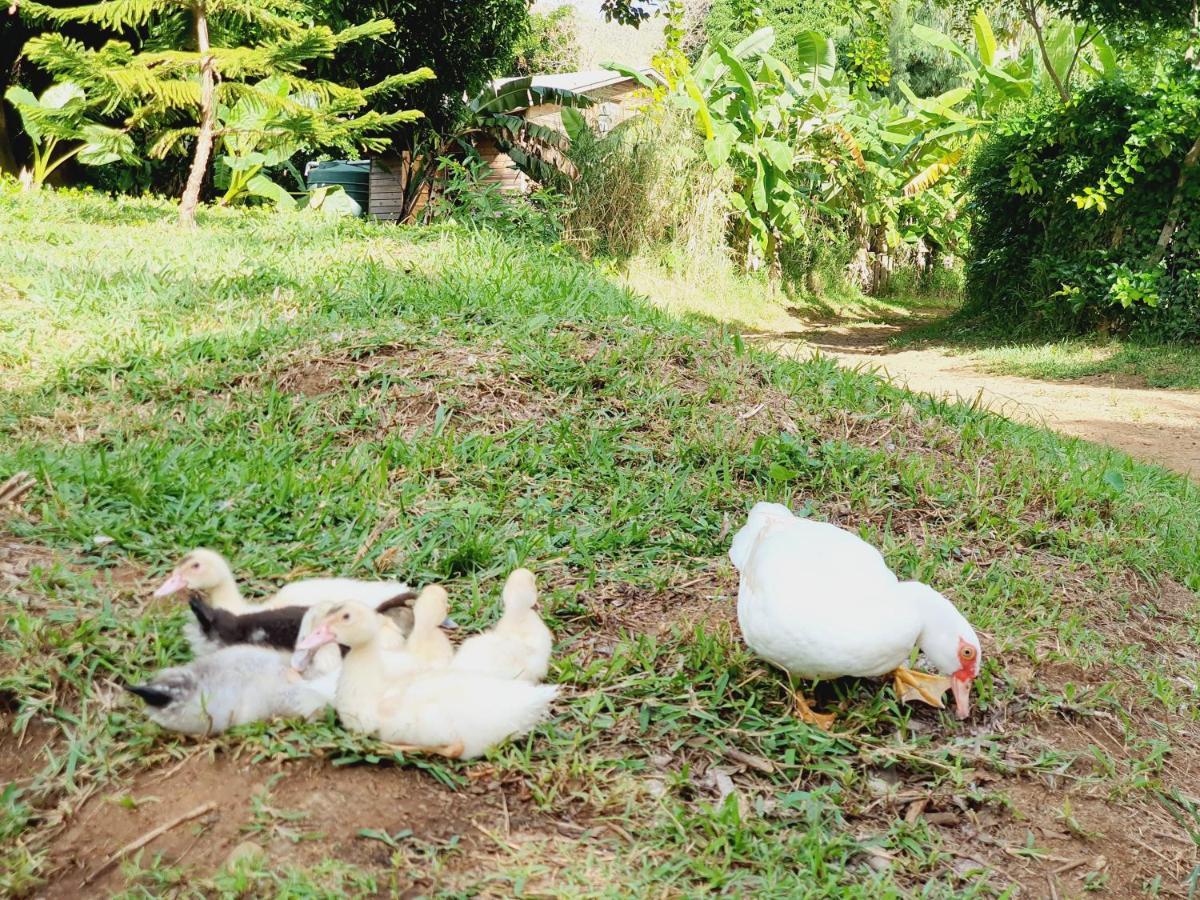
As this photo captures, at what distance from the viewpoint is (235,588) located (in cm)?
285

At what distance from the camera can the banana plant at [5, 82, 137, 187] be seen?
10383 millimetres

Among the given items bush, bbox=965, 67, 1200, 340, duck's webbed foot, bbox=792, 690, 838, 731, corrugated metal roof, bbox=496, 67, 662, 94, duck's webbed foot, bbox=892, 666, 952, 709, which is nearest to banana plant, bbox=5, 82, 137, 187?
corrugated metal roof, bbox=496, 67, 662, 94

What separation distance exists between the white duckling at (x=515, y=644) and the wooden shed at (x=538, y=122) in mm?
11493

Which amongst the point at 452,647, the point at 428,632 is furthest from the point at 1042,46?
the point at 428,632

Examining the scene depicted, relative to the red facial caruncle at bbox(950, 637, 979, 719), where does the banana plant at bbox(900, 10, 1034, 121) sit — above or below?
above

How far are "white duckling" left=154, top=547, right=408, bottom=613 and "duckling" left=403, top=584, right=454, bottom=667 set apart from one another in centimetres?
17

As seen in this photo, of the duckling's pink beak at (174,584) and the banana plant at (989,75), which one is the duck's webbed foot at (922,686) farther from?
the banana plant at (989,75)

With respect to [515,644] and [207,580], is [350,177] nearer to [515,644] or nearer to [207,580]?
[207,580]

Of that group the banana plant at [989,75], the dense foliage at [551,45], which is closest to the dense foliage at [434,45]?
the banana plant at [989,75]

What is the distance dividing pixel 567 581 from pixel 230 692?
1329mm

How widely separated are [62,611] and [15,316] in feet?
10.5

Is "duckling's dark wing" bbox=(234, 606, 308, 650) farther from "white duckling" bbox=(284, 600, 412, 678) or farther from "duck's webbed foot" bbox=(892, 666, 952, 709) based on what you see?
"duck's webbed foot" bbox=(892, 666, 952, 709)

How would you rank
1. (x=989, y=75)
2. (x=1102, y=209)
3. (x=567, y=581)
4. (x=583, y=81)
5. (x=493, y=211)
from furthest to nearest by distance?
(x=583, y=81) < (x=989, y=75) < (x=1102, y=209) < (x=493, y=211) < (x=567, y=581)

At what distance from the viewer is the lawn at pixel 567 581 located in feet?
7.76
